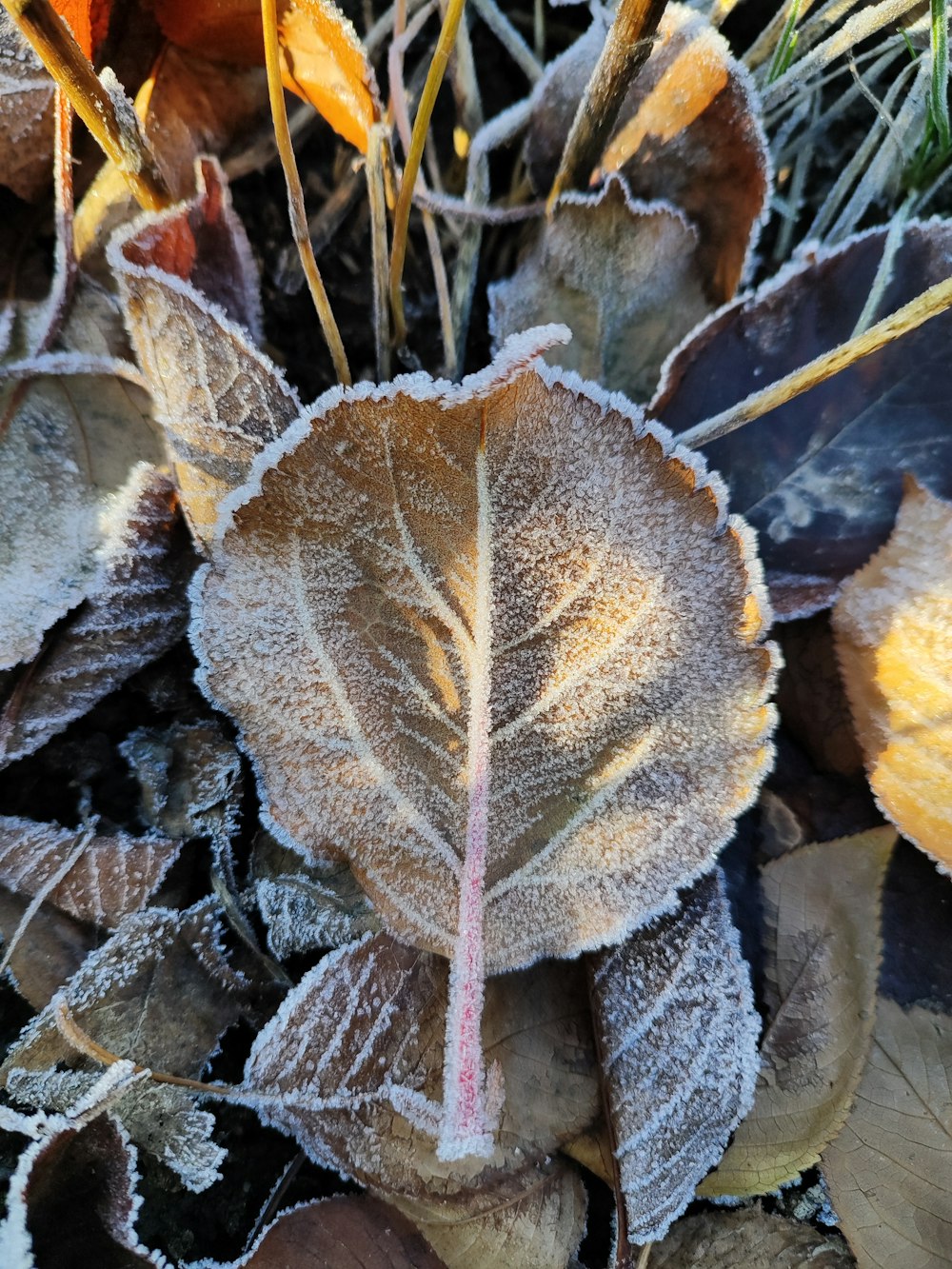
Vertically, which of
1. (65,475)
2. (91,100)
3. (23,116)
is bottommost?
(65,475)

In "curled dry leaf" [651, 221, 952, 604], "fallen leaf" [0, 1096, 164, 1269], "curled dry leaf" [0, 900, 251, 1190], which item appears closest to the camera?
"fallen leaf" [0, 1096, 164, 1269]

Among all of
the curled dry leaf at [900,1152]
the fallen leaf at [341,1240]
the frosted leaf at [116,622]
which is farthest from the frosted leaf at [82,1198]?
the curled dry leaf at [900,1152]

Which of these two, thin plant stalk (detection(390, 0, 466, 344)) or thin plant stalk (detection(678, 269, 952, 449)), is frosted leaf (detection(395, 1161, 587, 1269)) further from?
thin plant stalk (detection(390, 0, 466, 344))

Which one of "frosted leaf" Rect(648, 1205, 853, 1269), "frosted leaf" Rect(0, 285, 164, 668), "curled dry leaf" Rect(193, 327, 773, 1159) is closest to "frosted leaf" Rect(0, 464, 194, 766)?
"frosted leaf" Rect(0, 285, 164, 668)

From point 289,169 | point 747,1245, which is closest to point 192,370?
point 289,169

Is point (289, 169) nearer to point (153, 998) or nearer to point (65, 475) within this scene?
point (65, 475)

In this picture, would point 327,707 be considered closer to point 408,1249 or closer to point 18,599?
point 18,599
